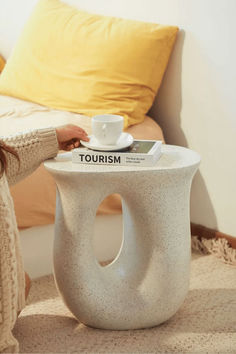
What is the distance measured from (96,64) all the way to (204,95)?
412 mm

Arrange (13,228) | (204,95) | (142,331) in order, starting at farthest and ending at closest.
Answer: (204,95), (142,331), (13,228)

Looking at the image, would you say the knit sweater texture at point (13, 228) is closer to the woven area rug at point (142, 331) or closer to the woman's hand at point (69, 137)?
the woman's hand at point (69, 137)

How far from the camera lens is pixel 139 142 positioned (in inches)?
63.7

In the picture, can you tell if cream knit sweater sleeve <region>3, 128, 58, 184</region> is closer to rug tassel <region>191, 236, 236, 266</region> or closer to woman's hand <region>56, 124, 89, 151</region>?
woman's hand <region>56, 124, 89, 151</region>

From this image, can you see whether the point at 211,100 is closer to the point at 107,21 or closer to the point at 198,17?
the point at 198,17

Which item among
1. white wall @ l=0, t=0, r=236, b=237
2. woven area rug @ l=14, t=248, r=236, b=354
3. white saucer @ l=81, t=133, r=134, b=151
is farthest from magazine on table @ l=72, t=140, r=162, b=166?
white wall @ l=0, t=0, r=236, b=237

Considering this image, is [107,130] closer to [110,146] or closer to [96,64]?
[110,146]

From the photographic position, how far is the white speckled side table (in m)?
1.49

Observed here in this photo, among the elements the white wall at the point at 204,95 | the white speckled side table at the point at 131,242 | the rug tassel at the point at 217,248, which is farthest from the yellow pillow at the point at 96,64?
the white speckled side table at the point at 131,242

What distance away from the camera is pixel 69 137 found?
161 centimetres

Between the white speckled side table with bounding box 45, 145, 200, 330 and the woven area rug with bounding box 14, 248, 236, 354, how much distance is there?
0.13ft

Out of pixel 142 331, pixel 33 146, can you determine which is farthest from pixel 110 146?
pixel 142 331

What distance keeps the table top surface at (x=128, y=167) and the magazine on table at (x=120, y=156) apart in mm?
12

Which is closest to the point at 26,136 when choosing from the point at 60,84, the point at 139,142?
the point at 139,142
